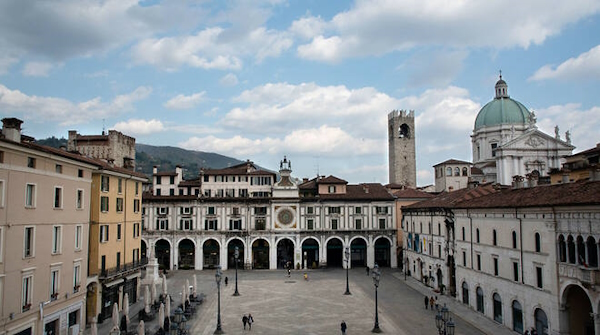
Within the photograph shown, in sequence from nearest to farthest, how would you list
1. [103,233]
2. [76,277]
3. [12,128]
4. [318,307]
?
[12,128]
[76,277]
[103,233]
[318,307]

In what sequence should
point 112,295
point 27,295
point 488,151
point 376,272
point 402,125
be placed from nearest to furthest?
point 27,295 < point 376,272 < point 112,295 < point 488,151 < point 402,125

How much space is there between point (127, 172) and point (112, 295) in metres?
10.5

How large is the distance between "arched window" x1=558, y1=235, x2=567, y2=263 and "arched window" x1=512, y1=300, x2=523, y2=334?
6.57 meters

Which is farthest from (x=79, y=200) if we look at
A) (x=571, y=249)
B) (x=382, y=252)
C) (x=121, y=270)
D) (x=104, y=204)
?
(x=382, y=252)

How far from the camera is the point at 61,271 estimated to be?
3030 centimetres

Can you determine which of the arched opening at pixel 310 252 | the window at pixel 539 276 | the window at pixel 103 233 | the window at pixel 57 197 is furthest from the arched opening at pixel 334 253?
the window at pixel 57 197

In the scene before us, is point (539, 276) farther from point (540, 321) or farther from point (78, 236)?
point (78, 236)

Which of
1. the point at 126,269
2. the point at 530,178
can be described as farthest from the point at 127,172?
the point at 530,178

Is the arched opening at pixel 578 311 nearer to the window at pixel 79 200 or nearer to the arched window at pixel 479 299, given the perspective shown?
the arched window at pixel 479 299

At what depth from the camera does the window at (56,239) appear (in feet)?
96.5

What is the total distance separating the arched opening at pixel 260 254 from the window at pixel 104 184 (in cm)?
3782

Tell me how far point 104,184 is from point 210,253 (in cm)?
3774

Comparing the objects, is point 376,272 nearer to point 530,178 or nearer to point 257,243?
point 530,178

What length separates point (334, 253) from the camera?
250 feet
